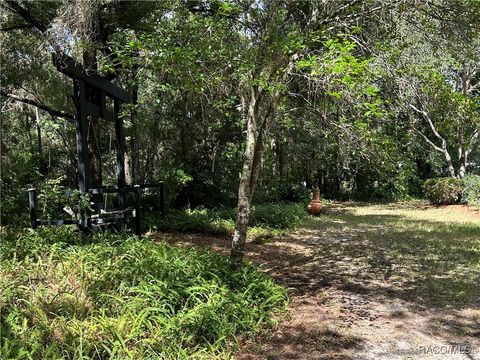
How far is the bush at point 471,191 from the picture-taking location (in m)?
14.8

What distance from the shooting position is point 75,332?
3068 millimetres

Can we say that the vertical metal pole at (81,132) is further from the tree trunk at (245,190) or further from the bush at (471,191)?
the bush at (471,191)

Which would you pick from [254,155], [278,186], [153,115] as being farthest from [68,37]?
[278,186]

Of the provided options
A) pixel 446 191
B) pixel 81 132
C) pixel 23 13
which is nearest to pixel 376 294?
pixel 81 132

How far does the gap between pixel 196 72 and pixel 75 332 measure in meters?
2.87

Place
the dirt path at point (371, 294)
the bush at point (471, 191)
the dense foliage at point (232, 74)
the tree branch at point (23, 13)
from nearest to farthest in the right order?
1. the dirt path at point (371, 294)
2. the dense foliage at point (232, 74)
3. the tree branch at point (23, 13)
4. the bush at point (471, 191)

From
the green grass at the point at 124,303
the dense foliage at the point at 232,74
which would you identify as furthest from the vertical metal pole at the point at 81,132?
the green grass at the point at 124,303

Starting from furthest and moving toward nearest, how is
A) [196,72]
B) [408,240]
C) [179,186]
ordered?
[179,186] → [408,240] → [196,72]

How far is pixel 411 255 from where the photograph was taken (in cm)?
724

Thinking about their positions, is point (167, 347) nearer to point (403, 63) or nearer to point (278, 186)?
point (403, 63)

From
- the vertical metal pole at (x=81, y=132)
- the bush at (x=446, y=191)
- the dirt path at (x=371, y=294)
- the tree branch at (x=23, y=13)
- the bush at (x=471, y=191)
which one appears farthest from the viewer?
the bush at (x=446, y=191)

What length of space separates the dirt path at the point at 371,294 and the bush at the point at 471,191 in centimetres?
572

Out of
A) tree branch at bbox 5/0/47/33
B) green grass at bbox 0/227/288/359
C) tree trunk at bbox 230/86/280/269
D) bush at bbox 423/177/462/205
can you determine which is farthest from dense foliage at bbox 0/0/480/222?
bush at bbox 423/177/462/205

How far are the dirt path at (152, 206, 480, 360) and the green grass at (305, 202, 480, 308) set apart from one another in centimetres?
1
